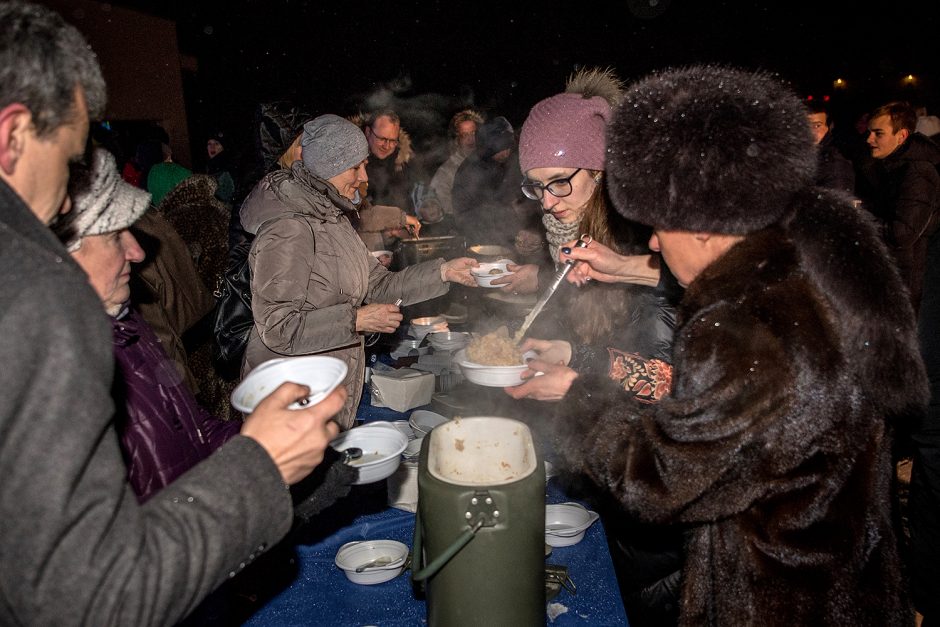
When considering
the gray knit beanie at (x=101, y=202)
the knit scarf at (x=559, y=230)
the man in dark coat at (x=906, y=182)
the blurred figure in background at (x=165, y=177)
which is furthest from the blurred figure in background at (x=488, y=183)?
the gray knit beanie at (x=101, y=202)

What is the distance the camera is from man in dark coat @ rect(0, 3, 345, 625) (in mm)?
837

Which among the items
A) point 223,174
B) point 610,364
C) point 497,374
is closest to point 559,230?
point 610,364

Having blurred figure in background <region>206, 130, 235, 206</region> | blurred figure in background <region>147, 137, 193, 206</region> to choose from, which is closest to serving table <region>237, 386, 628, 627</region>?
blurred figure in background <region>147, 137, 193, 206</region>

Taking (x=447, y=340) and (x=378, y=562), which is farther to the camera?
(x=447, y=340)

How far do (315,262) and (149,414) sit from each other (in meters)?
1.44

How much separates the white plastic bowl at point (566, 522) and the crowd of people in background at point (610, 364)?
0.81 ft

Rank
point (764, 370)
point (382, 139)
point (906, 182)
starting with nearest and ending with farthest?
point (764, 370), point (382, 139), point (906, 182)

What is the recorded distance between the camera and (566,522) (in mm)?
2234

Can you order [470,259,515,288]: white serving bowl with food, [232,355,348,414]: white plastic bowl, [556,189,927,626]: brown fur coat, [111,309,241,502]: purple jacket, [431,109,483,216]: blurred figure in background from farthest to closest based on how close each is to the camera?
[431,109,483,216]: blurred figure in background
[470,259,515,288]: white serving bowl with food
[111,309,241,502]: purple jacket
[232,355,348,414]: white plastic bowl
[556,189,927,626]: brown fur coat

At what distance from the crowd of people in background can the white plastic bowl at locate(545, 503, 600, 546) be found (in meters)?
0.25

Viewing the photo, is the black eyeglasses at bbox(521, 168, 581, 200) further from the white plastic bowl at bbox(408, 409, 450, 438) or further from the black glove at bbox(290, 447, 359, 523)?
the black glove at bbox(290, 447, 359, 523)

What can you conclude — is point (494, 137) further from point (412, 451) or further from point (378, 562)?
point (378, 562)

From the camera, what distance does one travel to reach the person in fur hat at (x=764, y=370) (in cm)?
140

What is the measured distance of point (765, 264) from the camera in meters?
1.49
